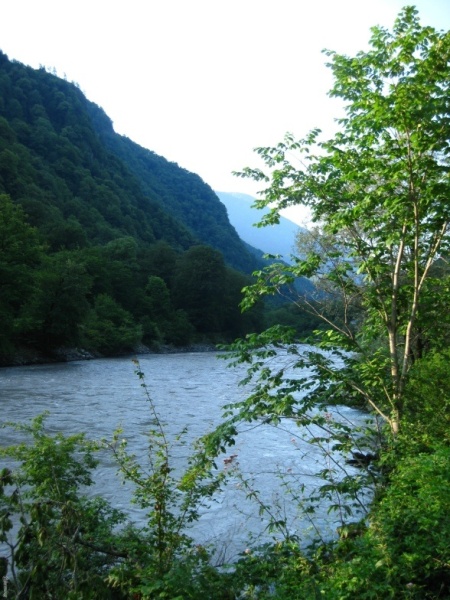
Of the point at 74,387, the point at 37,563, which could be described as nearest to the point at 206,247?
the point at 74,387

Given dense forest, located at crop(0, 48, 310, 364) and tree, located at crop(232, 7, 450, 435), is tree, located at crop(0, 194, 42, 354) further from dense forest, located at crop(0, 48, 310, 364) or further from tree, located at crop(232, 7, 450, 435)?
tree, located at crop(232, 7, 450, 435)

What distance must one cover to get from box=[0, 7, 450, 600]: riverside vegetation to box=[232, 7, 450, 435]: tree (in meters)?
0.02

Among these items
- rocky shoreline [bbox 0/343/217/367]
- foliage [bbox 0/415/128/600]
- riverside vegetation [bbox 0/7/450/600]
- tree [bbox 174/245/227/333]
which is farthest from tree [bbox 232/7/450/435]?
tree [bbox 174/245/227/333]

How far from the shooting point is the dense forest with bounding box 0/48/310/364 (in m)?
43.3

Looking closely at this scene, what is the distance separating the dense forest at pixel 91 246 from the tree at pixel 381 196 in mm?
34294

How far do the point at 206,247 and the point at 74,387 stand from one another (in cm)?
6000

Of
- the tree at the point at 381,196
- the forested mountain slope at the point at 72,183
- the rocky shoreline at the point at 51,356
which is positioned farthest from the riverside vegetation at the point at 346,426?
the forested mountain slope at the point at 72,183

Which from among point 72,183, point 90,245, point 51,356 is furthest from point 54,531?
point 72,183

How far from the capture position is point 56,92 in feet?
437

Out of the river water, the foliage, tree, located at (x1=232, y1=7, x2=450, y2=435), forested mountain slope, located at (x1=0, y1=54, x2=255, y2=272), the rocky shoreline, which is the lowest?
the rocky shoreline

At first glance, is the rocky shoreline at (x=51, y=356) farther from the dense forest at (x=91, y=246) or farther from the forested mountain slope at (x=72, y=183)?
the forested mountain slope at (x=72, y=183)

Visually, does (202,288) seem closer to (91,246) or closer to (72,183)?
(91,246)

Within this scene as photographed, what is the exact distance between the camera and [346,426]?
636 cm

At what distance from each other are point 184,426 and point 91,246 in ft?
189
